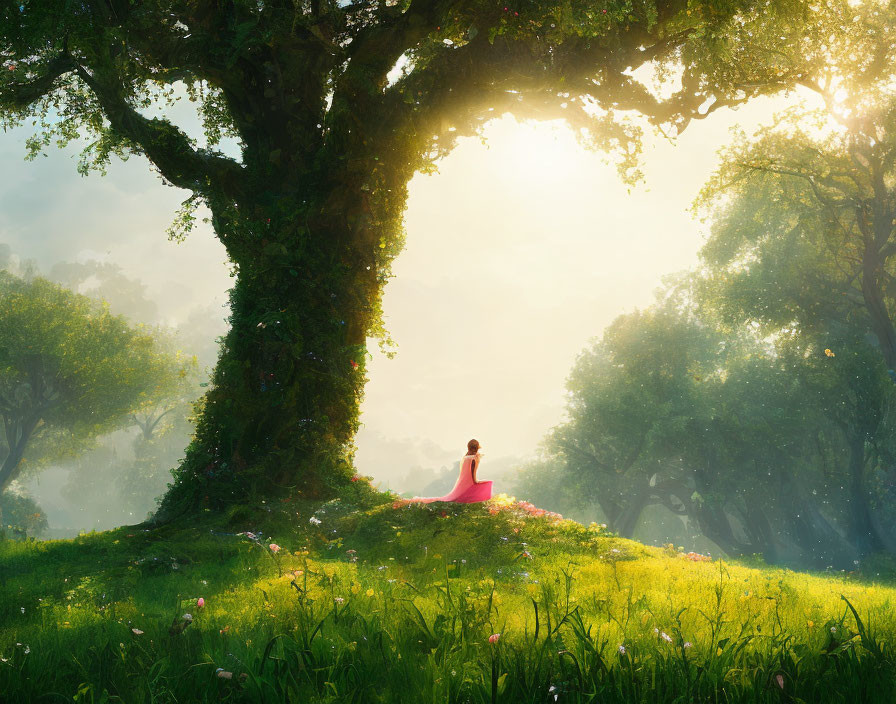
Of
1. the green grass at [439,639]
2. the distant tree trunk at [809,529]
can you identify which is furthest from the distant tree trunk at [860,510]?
the green grass at [439,639]

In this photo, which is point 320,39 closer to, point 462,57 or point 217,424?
point 462,57

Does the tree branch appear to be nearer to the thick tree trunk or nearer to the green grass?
the thick tree trunk

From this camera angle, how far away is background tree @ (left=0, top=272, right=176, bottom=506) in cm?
3459

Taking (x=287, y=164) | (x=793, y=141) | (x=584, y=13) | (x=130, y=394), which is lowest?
(x=130, y=394)

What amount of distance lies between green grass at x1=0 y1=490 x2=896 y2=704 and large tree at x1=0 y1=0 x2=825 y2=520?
643cm

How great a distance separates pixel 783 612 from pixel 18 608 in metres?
5.88

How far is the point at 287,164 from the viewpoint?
13.4 m

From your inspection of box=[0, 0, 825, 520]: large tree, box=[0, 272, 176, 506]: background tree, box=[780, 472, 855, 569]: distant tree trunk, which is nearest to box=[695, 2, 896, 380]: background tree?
box=[0, 0, 825, 520]: large tree

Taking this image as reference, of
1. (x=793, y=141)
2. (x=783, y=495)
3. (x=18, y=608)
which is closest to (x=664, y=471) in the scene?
(x=783, y=495)

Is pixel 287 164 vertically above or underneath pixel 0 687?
above

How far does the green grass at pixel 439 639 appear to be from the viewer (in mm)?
2785

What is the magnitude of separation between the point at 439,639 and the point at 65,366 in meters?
40.2

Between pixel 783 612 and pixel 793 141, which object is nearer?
pixel 783 612

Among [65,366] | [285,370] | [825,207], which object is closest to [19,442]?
[65,366]
